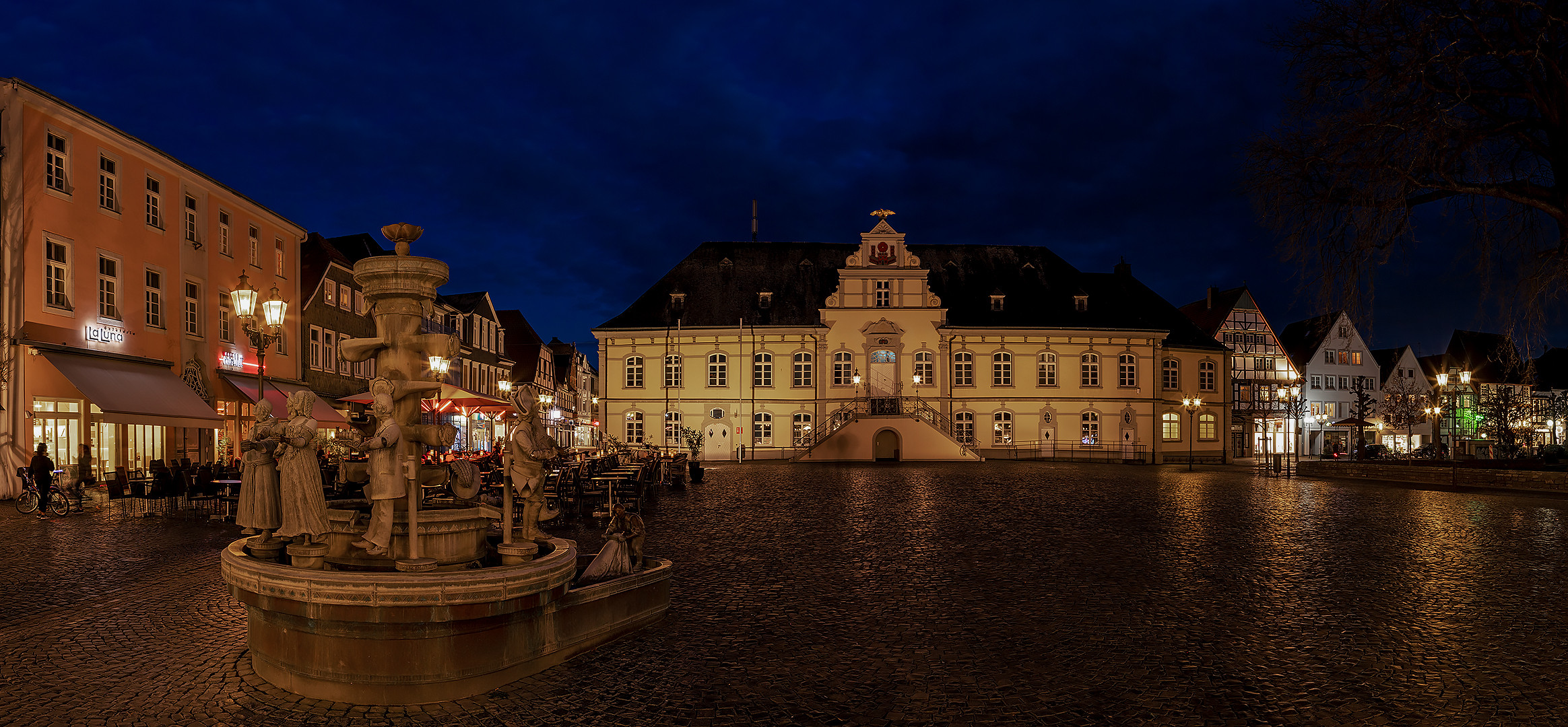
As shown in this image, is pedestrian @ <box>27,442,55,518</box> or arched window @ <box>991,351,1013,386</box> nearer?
pedestrian @ <box>27,442,55,518</box>

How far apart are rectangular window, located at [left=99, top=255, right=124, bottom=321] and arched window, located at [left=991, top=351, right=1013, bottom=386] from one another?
114ft

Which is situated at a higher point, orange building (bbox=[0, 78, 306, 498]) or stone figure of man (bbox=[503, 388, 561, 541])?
orange building (bbox=[0, 78, 306, 498])

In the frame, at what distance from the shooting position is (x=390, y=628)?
5.84 metres

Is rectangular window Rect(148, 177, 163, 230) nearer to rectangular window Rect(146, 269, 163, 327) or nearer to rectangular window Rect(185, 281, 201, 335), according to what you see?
rectangular window Rect(146, 269, 163, 327)

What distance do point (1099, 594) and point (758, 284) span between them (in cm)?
3713

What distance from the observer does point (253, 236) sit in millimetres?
28719

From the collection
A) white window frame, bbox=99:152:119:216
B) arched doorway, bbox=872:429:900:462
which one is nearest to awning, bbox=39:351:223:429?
white window frame, bbox=99:152:119:216

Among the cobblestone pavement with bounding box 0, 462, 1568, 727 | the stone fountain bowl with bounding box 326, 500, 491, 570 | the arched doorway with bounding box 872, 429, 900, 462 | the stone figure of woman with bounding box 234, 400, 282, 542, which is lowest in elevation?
the arched doorway with bounding box 872, 429, 900, 462

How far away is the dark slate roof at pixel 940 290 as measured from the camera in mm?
44531

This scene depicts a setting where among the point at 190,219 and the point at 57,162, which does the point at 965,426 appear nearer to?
the point at 190,219

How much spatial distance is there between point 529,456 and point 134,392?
19.1 metres

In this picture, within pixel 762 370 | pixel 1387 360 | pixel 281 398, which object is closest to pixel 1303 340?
pixel 1387 360

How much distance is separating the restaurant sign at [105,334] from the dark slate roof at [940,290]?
895 inches

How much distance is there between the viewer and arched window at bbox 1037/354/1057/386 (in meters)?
44.7
